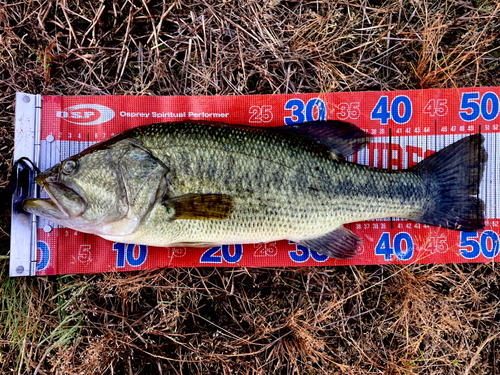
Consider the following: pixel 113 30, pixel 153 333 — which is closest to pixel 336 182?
pixel 153 333

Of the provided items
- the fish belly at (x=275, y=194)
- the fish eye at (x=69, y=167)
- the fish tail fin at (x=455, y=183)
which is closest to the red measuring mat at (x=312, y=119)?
the fish tail fin at (x=455, y=183)

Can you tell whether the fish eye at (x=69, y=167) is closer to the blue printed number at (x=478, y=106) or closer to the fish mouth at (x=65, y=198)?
the fish mouth at (x=65, y=198)

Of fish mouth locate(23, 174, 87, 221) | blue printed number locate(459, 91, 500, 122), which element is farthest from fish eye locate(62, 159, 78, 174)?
blue printed number locate(459, 91, 500, 122)

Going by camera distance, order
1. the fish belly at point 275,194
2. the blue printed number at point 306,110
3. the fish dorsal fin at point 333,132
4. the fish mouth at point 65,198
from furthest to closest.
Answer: the blue printed number at point 306,110, the fish dorsal fin at point 333,132, the fish belly at point 275,194, the fish mouth at point 65,198

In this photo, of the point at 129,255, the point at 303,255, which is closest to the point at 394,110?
the point at 303,255

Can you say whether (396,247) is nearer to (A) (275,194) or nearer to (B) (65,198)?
(A) (275,194)

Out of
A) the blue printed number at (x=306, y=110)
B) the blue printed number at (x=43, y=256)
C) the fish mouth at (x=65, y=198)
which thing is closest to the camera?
the fish mouth at (x=65, y=198)

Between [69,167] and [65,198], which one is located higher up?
[69,167]

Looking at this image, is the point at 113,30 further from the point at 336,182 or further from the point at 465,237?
the point at 465,237
